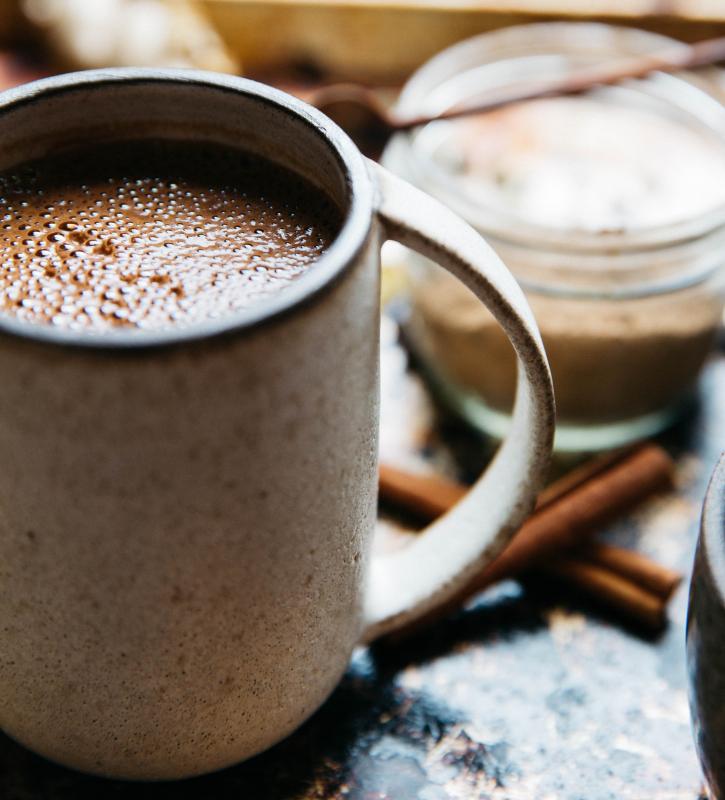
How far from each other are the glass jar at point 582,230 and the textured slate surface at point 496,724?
161 mm

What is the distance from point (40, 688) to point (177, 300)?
235 mm

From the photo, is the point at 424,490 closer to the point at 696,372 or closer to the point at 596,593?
the point at 596,593

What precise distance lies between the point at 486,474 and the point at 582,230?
10.2 inches

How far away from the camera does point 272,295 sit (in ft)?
1.80

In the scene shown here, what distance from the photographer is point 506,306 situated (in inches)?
22.6

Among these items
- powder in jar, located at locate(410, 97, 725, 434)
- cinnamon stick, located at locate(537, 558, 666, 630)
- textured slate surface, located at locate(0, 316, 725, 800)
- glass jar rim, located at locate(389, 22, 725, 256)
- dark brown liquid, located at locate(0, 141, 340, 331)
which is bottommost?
textured slate surface, located at locate(0, 316, 725, 800)

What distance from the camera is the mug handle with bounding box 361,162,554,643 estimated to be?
0.56m

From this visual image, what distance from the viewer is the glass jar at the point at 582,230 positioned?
2.91ft

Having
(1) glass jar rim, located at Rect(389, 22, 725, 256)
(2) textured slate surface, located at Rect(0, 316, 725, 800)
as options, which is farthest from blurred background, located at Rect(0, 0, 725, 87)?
(2) textured slate surface, located at Rect(0, 316, 725, 800)

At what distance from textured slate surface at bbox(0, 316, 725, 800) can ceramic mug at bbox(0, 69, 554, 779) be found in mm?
58

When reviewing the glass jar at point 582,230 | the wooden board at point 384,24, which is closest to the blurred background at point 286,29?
the wooden board at point 384,24

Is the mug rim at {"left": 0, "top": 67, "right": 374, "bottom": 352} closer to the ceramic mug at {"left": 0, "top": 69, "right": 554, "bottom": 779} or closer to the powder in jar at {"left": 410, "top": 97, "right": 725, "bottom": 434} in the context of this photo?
the ceramic mug at {"left": 0, "top": 69, "right": 554, "bottom": 779}

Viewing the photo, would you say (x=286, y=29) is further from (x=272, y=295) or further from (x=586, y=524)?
(x=272, y=295)

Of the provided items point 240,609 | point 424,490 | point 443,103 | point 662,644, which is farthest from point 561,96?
point 240,609
